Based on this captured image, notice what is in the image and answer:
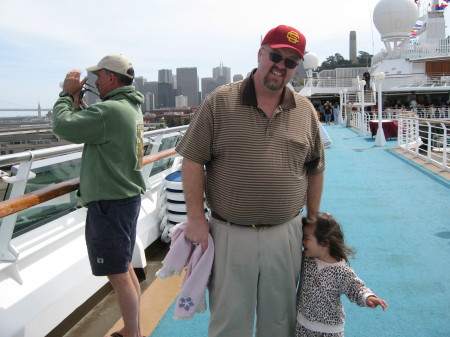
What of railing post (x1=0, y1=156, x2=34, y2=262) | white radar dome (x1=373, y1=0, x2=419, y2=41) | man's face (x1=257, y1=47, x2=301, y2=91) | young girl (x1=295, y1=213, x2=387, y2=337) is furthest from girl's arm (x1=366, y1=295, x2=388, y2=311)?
white radar dome (x1=373, y1=0, x2=419, y2=41)

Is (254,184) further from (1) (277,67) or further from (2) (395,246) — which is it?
(2) (395,246)

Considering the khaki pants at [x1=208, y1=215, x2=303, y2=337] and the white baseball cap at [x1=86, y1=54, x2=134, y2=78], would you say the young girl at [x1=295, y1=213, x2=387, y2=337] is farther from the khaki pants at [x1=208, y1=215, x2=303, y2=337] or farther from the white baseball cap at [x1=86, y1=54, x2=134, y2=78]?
the white baseball cap at [x1=86, y1=54, x2=134, y2=78]

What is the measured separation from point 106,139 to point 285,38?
99 centimetres

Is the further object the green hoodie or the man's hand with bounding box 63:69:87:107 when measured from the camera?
the man's hand with bounding box 63:69:87:107

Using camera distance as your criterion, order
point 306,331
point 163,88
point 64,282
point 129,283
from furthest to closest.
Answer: point 163,88
point 64,282
point 129,283
point 306,331

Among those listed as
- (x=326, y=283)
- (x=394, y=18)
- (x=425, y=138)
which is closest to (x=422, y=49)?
(x=394, y=18)

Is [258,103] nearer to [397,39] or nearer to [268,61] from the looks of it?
[268,61]

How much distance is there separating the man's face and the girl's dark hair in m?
0.67

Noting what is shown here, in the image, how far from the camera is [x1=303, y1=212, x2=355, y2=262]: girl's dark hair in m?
2.02

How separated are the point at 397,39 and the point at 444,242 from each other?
36956 millimetres

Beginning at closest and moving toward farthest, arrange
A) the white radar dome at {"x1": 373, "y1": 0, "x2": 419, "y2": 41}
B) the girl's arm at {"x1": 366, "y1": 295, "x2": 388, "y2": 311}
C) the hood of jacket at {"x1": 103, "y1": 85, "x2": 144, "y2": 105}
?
1. the girl's arm at {"x1": 366, "y1": 295, "x2": 388, "y2": 311}
2. the hood of jacket at {"x1": 103, "y1": 85, "x2": 144, "y2": 105}
3. the white radar dome at {"x1": 373, "y1": 0, "x2": 419, "y2": 41}

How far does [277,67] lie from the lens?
1.86 metres

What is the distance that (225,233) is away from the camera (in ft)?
6.39

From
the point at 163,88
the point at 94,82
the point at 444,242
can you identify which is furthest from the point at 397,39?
the point at 94,82
